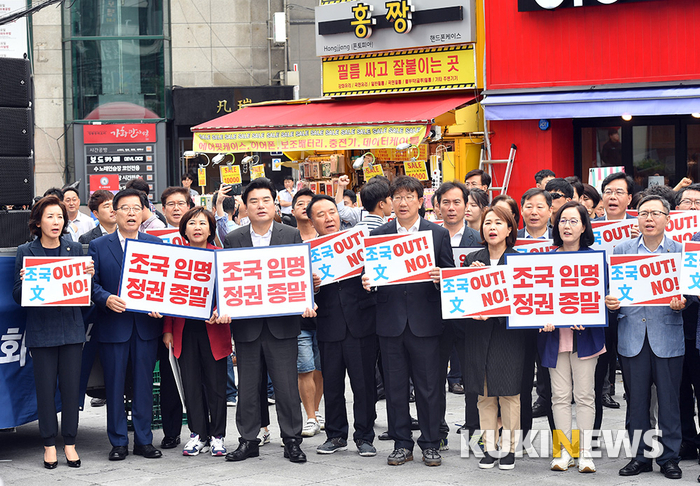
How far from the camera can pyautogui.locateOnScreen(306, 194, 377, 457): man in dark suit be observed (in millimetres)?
7211

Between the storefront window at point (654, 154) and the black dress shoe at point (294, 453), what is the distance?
1002 centimetres

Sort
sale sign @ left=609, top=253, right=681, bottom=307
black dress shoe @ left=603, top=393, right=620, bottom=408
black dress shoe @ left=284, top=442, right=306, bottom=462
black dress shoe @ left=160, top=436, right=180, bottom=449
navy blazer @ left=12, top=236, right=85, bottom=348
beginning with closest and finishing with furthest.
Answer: sale sign @ left=609, top=253, right=681, bottom=307, navy blazer @ left=12, top=236, right=85, bottom=348, black dress shoe @ left=284, top=442, right=306, bottom=462, black dress shoe @ left=160, top=436, right=180, bottom=449, black dress shoe @ left=603, top=393, right=620, bottom=408

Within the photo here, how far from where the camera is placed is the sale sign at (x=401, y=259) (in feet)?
22.3

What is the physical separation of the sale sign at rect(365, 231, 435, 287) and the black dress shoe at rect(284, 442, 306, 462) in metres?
1.43

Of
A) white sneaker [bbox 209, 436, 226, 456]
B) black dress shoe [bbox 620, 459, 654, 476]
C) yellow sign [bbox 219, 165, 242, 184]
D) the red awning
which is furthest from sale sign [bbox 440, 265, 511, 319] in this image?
yellow sign [bbox 219, 165, 242, 184]

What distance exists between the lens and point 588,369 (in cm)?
654

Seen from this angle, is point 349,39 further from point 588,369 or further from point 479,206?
point 588,369

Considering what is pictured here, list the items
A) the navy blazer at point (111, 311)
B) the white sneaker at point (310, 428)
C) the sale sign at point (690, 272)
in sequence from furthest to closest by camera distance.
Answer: the white sneaker at point (310, 428) → the navy blazer at point (111, 311) → the sale sign at point (690, 272)

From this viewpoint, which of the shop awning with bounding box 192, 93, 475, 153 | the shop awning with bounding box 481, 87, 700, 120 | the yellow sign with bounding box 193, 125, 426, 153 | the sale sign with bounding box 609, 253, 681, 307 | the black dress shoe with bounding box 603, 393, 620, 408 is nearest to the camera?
the sale sign with bounding box 609, 253, 681, 307

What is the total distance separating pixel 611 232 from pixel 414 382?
2632 millimetres

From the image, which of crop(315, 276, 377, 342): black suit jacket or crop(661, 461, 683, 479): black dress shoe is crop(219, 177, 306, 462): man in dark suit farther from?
crop(661, 461, 683, 479): black dress shoe

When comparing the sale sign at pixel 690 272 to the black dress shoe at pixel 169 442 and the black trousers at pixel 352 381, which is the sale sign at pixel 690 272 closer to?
the black trousers at pixel 352 381

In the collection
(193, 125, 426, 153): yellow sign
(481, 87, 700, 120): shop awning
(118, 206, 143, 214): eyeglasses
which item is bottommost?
(118, 206, 143, 214): eyeglasses

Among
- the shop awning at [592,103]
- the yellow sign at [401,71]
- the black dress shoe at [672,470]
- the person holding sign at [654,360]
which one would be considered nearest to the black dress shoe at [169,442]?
the person holding sign at [654,360]
